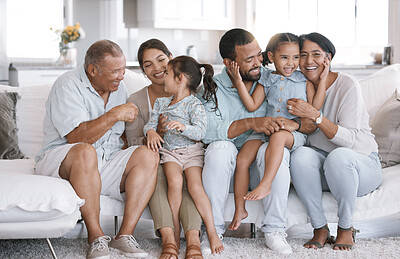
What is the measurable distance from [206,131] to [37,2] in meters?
3.98

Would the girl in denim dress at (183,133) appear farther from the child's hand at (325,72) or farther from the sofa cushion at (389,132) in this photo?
the sofa cushion at (389,132)

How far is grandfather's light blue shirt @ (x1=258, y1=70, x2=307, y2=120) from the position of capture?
2574mm

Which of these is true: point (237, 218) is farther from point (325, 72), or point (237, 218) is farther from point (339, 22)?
point (339, 22)

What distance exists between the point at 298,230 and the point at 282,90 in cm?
84

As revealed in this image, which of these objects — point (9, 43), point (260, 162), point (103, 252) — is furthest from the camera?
point (9, 43)

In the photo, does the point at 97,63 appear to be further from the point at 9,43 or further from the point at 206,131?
the point at 9,43

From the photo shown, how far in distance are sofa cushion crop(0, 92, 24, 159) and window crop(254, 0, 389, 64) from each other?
4.13 m

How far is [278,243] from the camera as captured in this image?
238cm

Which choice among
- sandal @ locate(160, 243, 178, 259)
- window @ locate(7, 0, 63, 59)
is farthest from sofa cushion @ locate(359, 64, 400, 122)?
window @ locate(7, 0, 63, 59)

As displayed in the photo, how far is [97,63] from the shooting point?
253 cm

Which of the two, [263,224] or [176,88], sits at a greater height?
[176,88]

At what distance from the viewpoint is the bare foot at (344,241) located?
2420 mm

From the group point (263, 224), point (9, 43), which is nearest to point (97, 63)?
point (263, 224)

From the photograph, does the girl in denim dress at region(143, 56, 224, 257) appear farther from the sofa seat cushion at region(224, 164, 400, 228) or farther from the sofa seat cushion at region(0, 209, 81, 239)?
the sofa seat cushion at region(0, 209, 81, 239)
